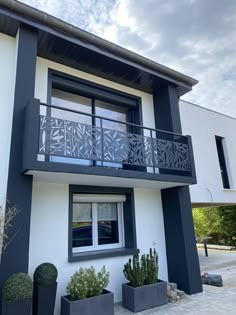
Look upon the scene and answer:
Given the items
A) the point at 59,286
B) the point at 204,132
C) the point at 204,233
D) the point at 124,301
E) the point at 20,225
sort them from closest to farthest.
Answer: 1. the point at 20,225
2. the point at 59,286
3. the point at 124,301
4. the point at 204,132
5. the point at 204,233

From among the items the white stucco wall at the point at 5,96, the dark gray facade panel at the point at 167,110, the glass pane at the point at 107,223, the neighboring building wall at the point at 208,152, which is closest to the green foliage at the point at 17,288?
the white stucco wall at the point at 5,96

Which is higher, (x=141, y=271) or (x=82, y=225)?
(x=82, y=225)

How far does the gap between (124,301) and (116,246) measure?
1.38m

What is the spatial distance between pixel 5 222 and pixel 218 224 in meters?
14.7

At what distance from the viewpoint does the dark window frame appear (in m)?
5.50

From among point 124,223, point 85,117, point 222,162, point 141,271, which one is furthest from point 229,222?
point 85,117

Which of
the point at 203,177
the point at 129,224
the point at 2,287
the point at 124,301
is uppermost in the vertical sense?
the point at 203,177

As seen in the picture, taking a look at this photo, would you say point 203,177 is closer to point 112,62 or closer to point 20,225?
point 112,62

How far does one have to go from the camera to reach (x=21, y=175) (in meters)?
4.54

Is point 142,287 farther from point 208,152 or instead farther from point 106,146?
point 208,152

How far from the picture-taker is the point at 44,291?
416cm

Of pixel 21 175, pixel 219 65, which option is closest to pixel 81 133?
pixel 21 175

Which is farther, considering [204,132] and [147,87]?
[204,132]

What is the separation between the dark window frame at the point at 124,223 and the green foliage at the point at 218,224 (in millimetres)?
10947
